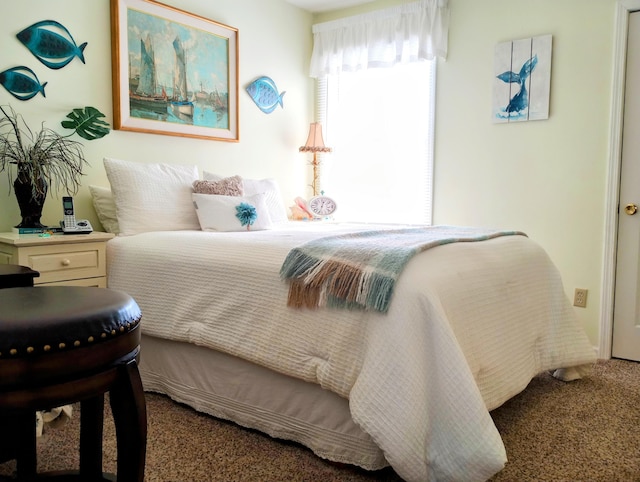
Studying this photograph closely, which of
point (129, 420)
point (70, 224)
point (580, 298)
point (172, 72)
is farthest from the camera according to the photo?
point (172, 72)

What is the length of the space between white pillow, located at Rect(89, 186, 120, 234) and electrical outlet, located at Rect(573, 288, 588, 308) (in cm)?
275

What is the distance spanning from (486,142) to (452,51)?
70cm

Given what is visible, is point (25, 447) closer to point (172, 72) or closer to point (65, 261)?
point (65, 261)

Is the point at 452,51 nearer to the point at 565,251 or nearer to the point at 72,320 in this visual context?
the point at 565,251

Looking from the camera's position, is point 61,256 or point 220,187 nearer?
point 61,256

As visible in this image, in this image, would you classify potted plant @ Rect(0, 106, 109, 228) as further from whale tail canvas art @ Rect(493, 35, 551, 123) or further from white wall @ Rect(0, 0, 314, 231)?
whale tail canvas art @ Rect(493, 35, 551, 123)

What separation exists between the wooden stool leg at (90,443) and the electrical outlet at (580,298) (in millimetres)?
2797

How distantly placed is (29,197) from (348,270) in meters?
1.69

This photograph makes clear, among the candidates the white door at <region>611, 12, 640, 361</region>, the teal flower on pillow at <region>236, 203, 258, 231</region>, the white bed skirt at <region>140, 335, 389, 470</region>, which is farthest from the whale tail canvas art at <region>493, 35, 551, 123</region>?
the white bed skirt at <region>140, 335, 389, 470</region>

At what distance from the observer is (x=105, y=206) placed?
286cm

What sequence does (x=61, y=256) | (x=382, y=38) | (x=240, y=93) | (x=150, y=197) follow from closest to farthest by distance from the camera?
(x=61, y=256), (x=150, y=197), (x=240, y=93), (x=382, y=38)

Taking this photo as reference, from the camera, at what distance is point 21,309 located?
1148 mm

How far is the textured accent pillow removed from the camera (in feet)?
9.87

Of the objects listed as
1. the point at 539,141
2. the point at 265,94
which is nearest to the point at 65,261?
the point at 265,94
